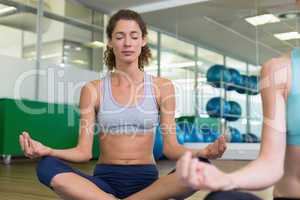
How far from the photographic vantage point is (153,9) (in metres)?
5.98

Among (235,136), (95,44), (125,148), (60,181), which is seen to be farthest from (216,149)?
(95,44)

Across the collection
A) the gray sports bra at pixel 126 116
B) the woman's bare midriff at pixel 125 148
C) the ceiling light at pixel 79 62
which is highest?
the ceiling light at pixel 79 62

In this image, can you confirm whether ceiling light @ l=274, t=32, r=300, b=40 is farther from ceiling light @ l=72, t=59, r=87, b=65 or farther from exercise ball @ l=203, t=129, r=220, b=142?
ceiling light @ l=72, t=59, r=87, b=65

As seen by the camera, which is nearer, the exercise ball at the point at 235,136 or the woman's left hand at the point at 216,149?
the woman's left hand at the point at 216,149

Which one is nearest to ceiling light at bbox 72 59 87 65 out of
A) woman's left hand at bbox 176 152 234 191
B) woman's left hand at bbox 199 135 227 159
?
woman's left hand at bbox 199 135 227 159

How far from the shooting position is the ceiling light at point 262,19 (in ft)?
17.7

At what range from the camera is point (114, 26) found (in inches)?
61.2

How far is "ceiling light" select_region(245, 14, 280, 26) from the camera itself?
540 centimetres

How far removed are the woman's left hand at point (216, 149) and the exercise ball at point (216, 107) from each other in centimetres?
459

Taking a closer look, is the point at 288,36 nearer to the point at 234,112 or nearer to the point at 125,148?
the point at 234,112

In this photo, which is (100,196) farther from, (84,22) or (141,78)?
(84,22)

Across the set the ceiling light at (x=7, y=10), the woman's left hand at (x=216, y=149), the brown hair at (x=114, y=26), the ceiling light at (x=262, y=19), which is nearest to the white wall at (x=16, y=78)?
the ceiling light at (x=7, y=10)

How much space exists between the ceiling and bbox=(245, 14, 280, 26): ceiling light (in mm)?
58

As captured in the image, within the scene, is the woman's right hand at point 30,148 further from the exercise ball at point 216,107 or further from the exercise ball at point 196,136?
the exercise ball at point 216,107
